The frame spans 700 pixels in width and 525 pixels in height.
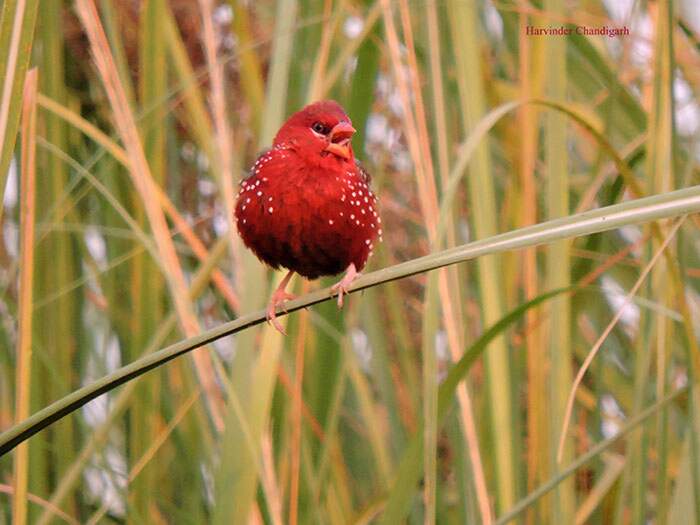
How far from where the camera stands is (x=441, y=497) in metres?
1.95

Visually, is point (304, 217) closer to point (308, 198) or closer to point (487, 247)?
point (308, 198)

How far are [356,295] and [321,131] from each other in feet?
1.31

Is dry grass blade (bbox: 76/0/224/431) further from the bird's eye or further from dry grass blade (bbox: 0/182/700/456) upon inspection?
dry grass blade (bbox: 0/182/700/456)

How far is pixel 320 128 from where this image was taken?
1907 mm

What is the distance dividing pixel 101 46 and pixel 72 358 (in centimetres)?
78

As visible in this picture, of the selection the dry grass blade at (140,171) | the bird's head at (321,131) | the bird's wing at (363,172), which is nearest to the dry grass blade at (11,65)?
the dry grass blade at (140,171)

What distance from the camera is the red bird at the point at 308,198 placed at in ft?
6.21

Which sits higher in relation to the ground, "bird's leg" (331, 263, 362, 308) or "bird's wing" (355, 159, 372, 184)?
"bird's wing" (355, 159, 372, 184)

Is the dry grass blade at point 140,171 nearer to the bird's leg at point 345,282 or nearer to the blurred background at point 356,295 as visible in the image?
the blurred background at point 356,295

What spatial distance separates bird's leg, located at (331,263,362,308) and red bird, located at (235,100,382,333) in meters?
0.01

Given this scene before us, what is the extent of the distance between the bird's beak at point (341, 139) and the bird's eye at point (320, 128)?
0.02 meters

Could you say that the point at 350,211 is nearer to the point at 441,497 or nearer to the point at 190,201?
the point at 441,497

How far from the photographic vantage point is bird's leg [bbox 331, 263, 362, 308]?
5.42 ft

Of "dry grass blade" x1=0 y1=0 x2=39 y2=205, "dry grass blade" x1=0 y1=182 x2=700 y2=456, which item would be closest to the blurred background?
"dry grass blade" x1=0 y1=0 x2=39 y2=205
